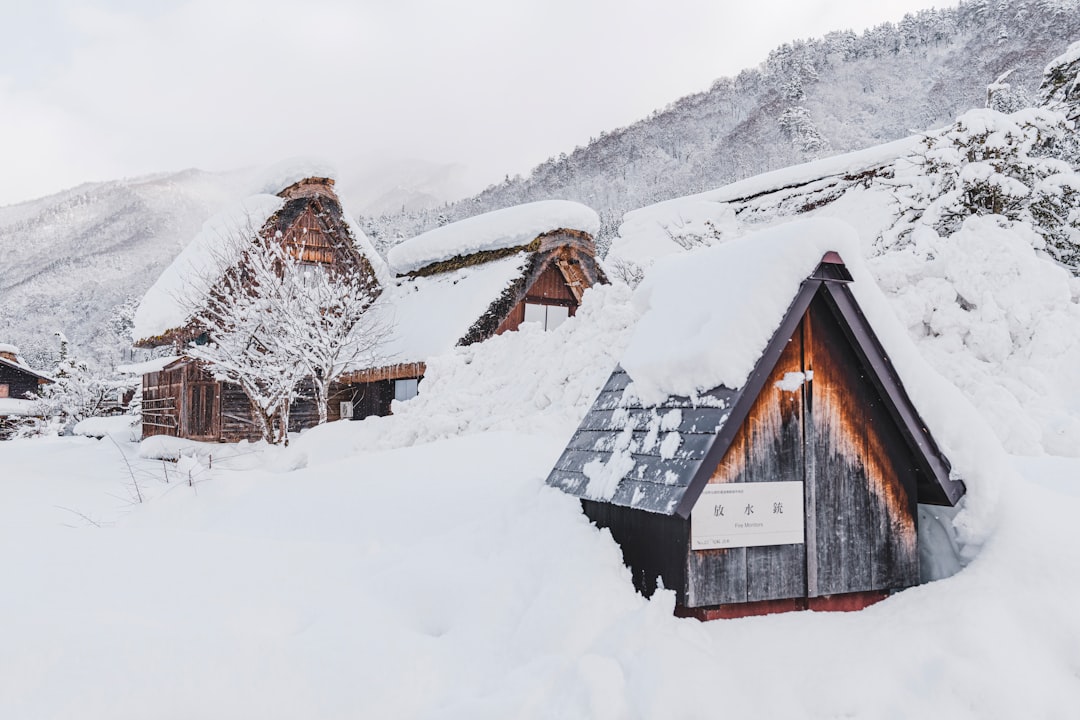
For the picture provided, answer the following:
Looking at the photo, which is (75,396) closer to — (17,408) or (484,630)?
(17,408)

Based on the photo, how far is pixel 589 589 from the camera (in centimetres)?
321

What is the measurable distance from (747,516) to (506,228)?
12.6m

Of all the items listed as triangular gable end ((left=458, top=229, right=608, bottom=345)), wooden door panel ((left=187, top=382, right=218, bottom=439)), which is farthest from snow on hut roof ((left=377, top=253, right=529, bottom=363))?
wooden door panel ((left=187, top=382, right=218, bottom=439))

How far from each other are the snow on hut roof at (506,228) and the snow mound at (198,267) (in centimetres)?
423

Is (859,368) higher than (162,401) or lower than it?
higher

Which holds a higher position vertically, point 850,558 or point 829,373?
point 829,373

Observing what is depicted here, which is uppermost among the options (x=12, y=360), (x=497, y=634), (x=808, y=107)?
(x=808, y=107)

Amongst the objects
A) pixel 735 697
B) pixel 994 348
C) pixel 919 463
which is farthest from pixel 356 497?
pixel 994 348

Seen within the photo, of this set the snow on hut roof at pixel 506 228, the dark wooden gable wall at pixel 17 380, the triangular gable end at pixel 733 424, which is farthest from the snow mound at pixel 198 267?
the dark wooden gable wall at pixel 17 380

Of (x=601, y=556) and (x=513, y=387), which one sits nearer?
(x=601, y=556)

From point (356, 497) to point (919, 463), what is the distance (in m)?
4.19

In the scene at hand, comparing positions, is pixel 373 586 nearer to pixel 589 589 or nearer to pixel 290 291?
pixel 589 589

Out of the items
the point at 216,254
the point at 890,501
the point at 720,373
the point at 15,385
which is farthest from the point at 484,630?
the point at 15,385

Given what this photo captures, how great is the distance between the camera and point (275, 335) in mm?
12234
